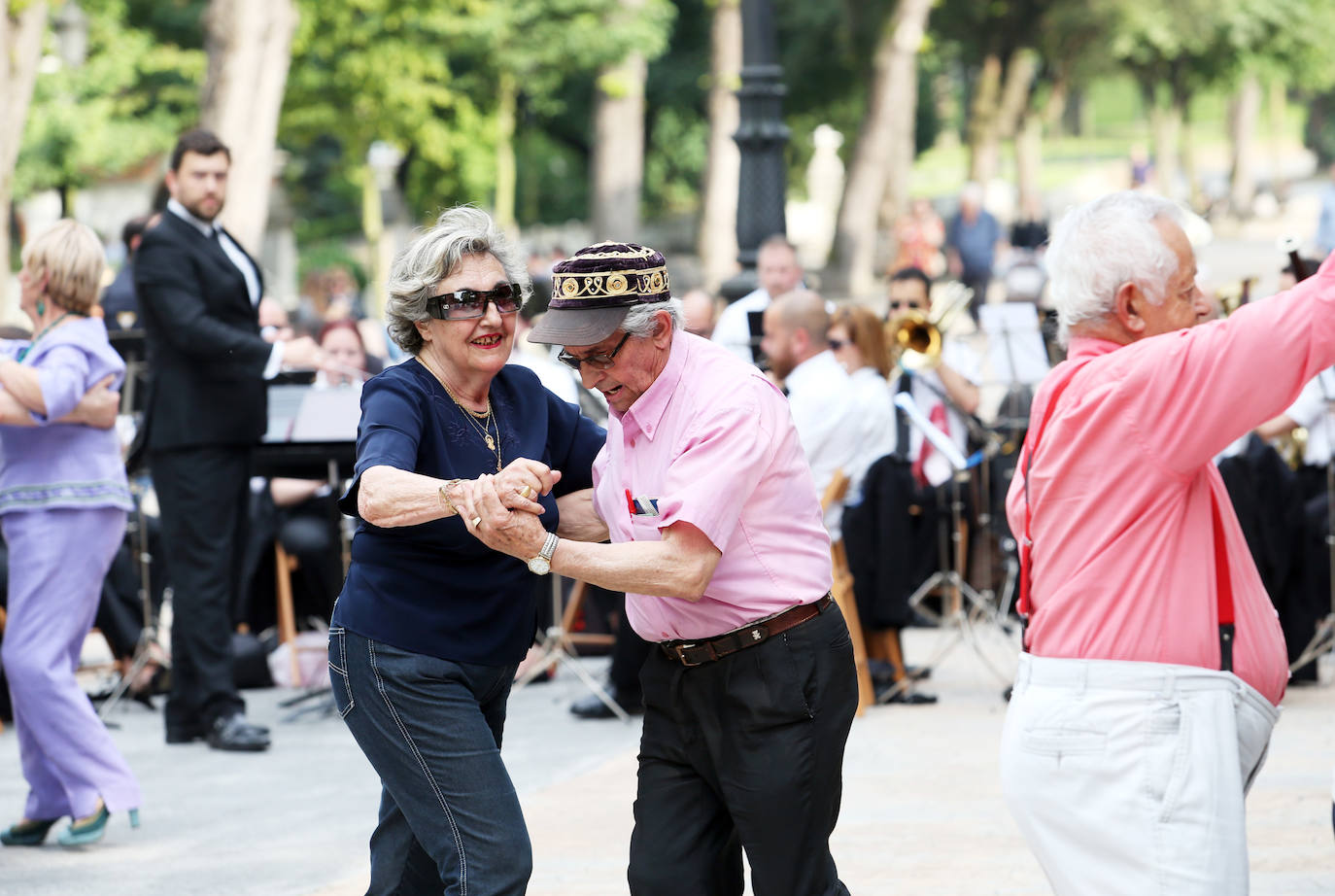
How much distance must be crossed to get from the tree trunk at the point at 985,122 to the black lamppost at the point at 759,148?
27.2m

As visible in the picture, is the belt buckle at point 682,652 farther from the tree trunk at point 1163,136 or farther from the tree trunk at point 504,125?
the tree trunk at point 1163,136

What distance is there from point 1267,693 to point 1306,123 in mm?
80024

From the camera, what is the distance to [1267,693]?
10.8ft

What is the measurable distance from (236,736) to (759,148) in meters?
6.12

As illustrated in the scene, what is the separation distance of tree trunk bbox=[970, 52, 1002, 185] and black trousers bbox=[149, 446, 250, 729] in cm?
3262

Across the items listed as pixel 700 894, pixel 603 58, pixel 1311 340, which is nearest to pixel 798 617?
pixel 700 894

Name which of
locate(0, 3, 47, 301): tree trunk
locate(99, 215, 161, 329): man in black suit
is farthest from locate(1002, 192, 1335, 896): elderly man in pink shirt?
locate(0, 3, 47, 301): tree trunk

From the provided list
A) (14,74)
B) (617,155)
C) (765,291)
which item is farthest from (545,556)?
(617,155)

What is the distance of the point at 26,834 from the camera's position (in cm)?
644

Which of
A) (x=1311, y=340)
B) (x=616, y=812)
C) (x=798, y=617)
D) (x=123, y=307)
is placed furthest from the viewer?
(x=123, y=307)

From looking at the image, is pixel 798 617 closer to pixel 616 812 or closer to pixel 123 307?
pixel 616 812

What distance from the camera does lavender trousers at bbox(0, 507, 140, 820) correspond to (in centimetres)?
622

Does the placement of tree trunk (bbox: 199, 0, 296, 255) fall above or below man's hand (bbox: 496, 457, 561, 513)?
above

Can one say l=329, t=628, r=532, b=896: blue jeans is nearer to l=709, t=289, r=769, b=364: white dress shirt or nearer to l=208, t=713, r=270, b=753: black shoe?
l=208, t=713, r=270, b=753: black shoe
